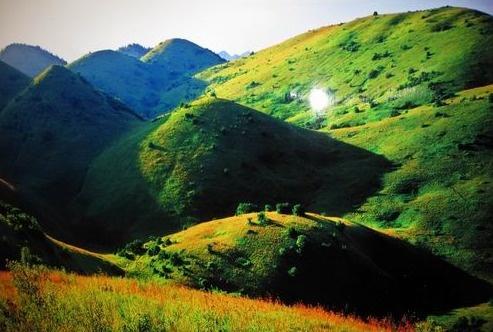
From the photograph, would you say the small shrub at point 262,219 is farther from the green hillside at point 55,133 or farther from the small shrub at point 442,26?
the small shrub at point 442,26

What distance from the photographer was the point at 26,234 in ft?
107

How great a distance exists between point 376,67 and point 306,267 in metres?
111

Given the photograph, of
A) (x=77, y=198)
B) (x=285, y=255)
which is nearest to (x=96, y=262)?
(x=285, y=255)

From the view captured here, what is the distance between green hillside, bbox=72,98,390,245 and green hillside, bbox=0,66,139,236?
567 centimetres

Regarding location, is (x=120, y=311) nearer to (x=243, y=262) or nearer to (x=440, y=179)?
(x=243, y=262)

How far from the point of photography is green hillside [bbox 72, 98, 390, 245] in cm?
7006

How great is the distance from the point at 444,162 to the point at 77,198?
67153mm

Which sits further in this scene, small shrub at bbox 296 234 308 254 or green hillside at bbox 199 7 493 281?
green hillside at bbox 199 7 493 281

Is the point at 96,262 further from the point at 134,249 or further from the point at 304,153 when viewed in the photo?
the point at 304,153

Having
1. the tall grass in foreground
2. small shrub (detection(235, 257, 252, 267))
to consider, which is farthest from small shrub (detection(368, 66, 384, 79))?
the tall grass in foreground

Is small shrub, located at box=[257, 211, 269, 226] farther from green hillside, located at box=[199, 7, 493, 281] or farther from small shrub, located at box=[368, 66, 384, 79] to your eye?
small shrub, located at box=[368, 66, 384, 79]

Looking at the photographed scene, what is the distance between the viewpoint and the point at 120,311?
11852mm

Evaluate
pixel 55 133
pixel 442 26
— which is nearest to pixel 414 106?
pixel 442 26

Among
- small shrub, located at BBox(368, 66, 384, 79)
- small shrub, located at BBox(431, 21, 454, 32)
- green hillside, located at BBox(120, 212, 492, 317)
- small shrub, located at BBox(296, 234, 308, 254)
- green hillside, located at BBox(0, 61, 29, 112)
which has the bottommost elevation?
green hillside, located at BBox(120, 212, 492, 317)
